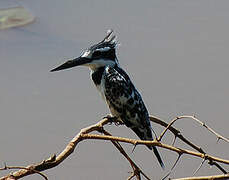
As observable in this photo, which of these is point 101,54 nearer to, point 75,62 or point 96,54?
point 96,54

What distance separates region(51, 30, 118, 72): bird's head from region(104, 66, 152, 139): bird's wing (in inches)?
2.4

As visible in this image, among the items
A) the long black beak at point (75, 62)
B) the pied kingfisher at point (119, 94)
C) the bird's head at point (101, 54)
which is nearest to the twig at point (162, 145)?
the long black beak at point (75, 62)

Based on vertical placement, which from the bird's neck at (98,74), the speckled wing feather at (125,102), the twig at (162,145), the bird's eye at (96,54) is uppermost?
the bird's eye at (96,54)

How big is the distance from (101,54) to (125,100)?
30cm

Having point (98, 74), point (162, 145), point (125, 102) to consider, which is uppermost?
point (98, 74)

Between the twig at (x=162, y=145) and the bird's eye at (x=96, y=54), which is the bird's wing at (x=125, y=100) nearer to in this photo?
the bird's eye at (x=96, y=54)

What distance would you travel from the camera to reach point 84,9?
6777 millimetres

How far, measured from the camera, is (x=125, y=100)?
309cm

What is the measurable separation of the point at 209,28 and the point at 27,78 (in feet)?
6.56

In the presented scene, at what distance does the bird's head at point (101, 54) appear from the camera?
9.18 feet

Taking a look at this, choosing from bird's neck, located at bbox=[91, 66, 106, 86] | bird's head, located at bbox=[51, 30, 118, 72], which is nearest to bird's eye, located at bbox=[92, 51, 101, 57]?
bird's head, located at bbox=[51, 30, 118, 72]

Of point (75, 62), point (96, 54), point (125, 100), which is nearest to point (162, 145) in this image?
point (75, 62)

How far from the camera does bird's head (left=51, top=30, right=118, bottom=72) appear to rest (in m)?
2.80

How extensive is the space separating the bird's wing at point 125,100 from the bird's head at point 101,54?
0.20 feet
